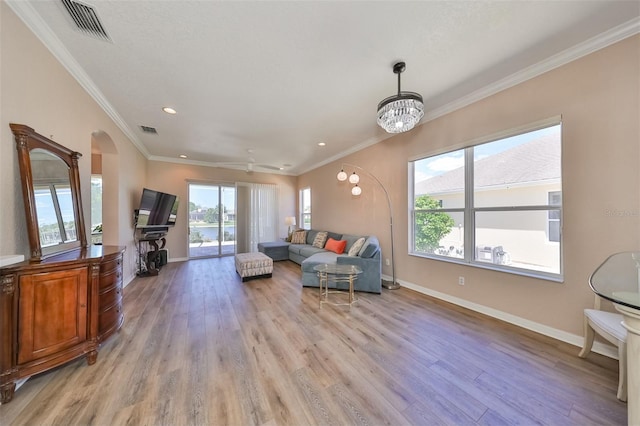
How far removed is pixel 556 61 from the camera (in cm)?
214

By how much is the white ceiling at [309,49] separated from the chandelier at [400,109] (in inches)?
15.8

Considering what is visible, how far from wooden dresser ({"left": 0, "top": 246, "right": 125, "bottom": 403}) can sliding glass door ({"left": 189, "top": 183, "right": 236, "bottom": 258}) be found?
4385 millimetres

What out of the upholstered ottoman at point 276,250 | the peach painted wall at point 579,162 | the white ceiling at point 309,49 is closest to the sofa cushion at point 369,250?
the peach painted wall at point 579,162

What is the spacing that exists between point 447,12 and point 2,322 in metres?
3.86

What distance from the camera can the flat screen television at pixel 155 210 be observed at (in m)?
4.20

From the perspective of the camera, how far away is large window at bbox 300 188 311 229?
7096 mm

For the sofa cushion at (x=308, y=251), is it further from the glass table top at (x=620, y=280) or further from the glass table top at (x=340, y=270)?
the glass table top at (x=620, y=280)

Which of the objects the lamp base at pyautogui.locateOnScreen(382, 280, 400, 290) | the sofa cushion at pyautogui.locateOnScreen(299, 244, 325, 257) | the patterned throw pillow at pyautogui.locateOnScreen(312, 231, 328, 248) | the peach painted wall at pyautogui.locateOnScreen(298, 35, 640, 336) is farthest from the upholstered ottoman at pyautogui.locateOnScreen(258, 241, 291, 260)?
the peach painted wall at pyautogui.locateOnScreen(298, 35, 640, 336)

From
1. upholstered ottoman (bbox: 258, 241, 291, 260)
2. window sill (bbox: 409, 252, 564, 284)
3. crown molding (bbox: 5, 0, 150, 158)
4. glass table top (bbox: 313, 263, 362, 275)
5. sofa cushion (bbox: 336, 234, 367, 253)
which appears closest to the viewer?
crown molding (bbox: 5, 0, 150, 158)

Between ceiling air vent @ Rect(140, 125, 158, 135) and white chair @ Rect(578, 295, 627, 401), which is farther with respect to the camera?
ceiling air vent @ Rect(140, 125, 158, 135)

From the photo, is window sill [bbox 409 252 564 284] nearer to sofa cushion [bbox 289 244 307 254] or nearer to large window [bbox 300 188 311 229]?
sofa cushion [bbox 289 244 307 254]

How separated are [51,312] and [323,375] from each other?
2.17 meters

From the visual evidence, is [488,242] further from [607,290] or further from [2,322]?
[2,322]

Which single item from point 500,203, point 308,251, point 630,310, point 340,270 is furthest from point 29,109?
point 500,203
